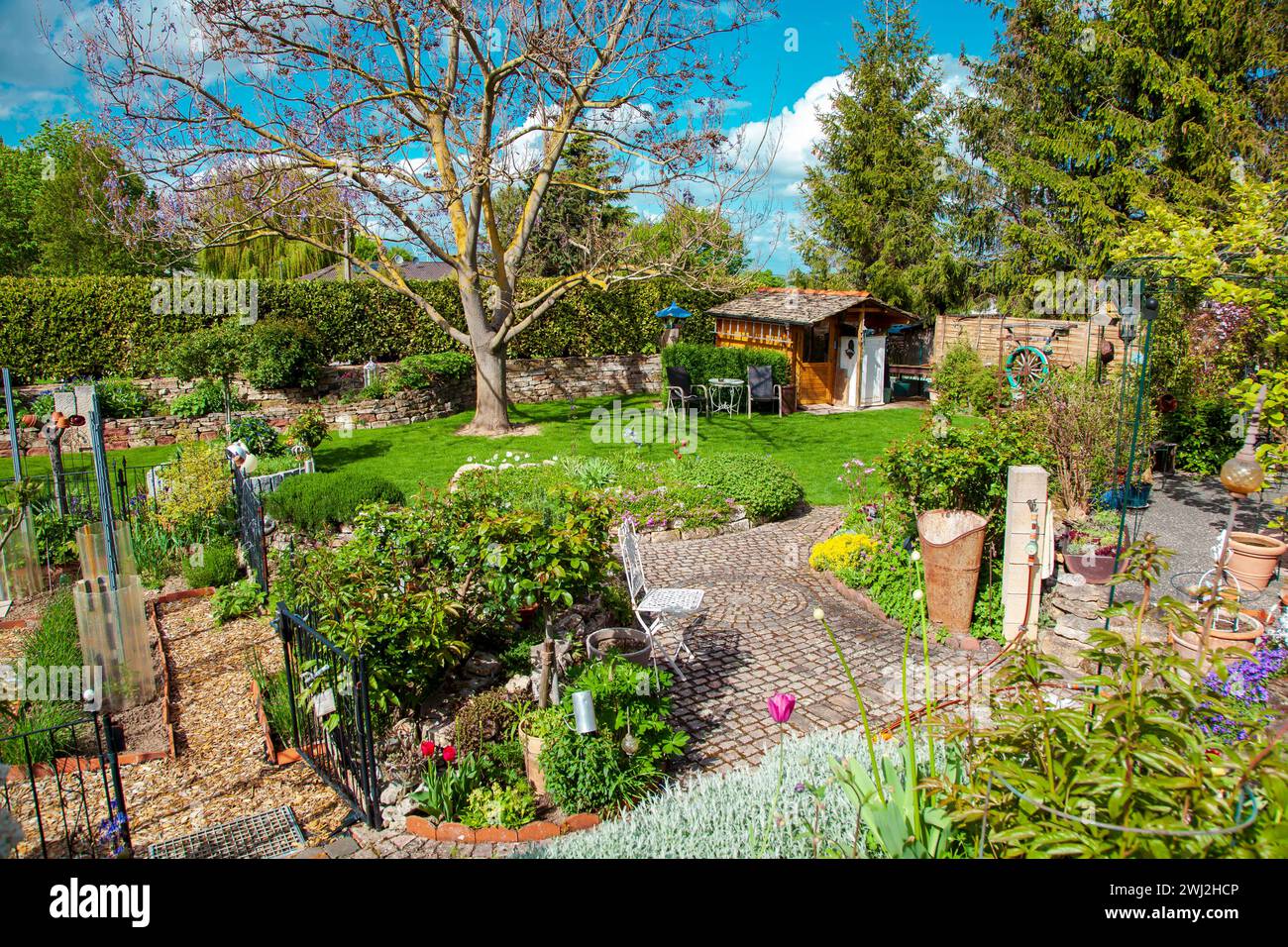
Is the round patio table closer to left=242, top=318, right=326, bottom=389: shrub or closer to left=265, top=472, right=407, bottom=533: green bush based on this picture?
left=242, top=318, right=326, bottom=389: shrub

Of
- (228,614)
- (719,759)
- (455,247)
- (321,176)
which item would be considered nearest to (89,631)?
(228,614)

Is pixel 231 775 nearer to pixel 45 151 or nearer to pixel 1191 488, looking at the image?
pixel 1191 488

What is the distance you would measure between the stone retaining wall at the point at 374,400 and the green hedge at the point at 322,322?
59 cm

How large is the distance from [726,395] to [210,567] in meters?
12.0

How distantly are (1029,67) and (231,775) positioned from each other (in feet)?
80.9

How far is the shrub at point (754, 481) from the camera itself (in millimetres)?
10062

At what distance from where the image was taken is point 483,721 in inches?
186

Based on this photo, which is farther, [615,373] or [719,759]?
[615,373]

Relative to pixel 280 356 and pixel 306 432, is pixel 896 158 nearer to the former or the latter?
pixel 280 356

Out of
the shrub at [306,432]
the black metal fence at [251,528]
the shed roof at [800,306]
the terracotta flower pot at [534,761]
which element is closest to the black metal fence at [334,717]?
the terracotta flower pot at [534,761]

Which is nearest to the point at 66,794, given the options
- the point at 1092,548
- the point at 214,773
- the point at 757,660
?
the point at 214,773

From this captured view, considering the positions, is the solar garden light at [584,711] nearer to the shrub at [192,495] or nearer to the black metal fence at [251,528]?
the black metal fence at [251,528]
